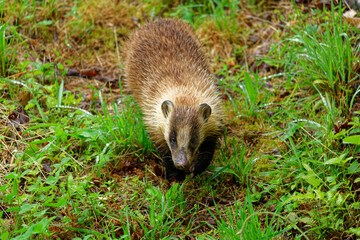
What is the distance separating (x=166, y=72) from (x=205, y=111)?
3.22 ft

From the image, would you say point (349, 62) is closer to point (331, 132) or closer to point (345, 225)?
point (331, 132)

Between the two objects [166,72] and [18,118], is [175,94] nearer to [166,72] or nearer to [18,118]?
[166,72]

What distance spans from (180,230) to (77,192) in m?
1.14

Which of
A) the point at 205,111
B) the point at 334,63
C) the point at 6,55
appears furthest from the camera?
the point at 6,55

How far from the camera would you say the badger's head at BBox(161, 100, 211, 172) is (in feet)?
14.7

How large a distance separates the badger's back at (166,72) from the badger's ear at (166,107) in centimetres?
10

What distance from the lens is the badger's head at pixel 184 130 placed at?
14.7 feet

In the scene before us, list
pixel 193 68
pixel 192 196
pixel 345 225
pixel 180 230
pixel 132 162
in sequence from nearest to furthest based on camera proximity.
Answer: pixel 345 225 → pixel 180 230 → pixel 192 196 → pixel 132 162 → pixel 193 68

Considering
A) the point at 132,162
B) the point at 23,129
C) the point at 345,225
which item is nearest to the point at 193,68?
the point at 132,162

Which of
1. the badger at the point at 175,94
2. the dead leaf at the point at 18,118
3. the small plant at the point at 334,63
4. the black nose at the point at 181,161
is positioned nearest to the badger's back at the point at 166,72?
the badger at the point at 175,94

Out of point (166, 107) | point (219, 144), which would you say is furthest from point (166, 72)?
point (219, 144)

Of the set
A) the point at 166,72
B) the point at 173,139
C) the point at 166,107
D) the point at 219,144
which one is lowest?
the point at 219,144

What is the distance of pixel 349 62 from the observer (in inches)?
204

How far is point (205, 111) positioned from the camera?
4809 mm
